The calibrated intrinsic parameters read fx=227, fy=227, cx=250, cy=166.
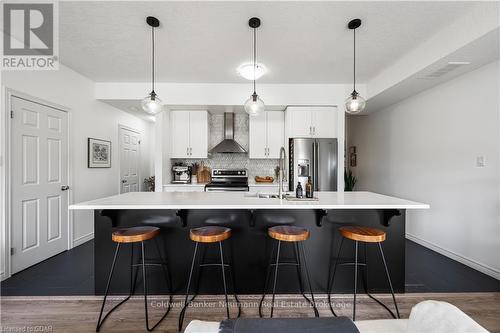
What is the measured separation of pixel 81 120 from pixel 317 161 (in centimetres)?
399

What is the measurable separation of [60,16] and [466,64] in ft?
14.7

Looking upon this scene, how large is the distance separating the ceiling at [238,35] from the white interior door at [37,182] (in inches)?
37.5

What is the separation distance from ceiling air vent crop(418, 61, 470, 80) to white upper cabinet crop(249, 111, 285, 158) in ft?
7.47

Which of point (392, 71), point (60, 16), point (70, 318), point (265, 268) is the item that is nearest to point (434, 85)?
point (392, 71)

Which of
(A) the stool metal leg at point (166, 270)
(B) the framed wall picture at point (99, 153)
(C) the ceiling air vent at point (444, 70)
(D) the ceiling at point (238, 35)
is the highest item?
(D) the ceiling at point (238, 35)

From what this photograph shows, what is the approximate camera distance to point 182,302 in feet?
7.16

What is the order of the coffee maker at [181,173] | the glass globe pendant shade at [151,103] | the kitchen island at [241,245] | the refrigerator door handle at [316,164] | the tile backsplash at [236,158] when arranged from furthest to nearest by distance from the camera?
the tile backsplash at [236,158]
the coffee maker at [181,173]
the refrigerator door handle at [316,164]
the glass globe pendant shade at [151,103]
the kitchen island at [241,245]

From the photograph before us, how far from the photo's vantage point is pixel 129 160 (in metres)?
4.96

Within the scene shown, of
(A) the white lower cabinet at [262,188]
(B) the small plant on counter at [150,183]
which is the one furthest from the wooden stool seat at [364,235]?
(B) the small plant on counter at [150,183]

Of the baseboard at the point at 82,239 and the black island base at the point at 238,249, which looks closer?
the black island base at the point at 238,249

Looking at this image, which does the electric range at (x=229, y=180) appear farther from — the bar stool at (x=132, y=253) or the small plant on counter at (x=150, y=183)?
the bar stool at (x=132, y=253)

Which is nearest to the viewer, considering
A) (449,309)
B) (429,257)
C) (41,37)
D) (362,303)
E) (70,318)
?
(449,309)

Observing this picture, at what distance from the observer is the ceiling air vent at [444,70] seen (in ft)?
8.68

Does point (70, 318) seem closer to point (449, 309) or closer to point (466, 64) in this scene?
point (449, 309)
